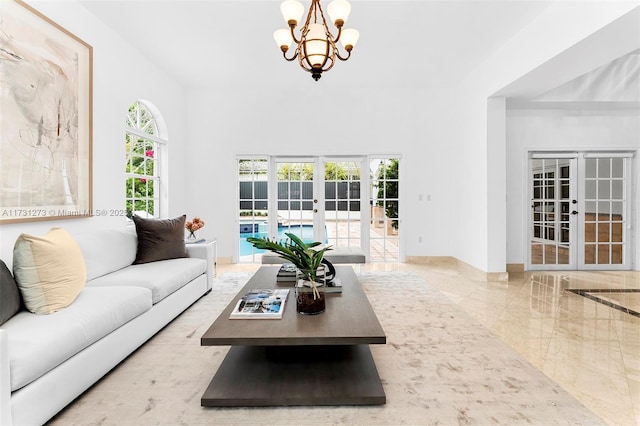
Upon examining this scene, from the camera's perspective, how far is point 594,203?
5.29m

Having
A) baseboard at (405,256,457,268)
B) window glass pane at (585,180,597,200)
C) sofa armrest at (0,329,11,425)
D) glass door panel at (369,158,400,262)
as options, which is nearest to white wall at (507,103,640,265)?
window glass pane at (585,180,597,200)

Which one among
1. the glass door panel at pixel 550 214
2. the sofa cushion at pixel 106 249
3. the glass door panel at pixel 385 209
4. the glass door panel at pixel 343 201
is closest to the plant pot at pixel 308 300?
the sofa cushion at pixel 106 249

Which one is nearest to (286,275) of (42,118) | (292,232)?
(42,118)

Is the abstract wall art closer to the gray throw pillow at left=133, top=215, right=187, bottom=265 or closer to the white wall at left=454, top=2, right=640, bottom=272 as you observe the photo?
the gray throw pillow at left=133, top=215, right=187, bottom=265

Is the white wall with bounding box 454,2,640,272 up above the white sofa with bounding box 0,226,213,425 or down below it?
above

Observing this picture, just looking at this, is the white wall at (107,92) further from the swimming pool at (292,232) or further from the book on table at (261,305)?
the swimming pool at (292,232)

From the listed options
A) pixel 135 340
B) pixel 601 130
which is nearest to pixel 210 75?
pixel 135 340

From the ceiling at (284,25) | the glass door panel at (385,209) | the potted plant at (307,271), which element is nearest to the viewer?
the potted plant at (307,271)

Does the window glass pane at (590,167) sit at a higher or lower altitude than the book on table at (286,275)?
higher

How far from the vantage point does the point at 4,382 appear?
1400 millimetres

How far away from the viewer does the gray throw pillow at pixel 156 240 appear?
349 centimetres

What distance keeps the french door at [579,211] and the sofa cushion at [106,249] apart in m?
5.47

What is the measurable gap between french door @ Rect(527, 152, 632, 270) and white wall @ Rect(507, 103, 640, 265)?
0.56 feet

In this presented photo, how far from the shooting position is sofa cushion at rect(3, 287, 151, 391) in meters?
1.54
